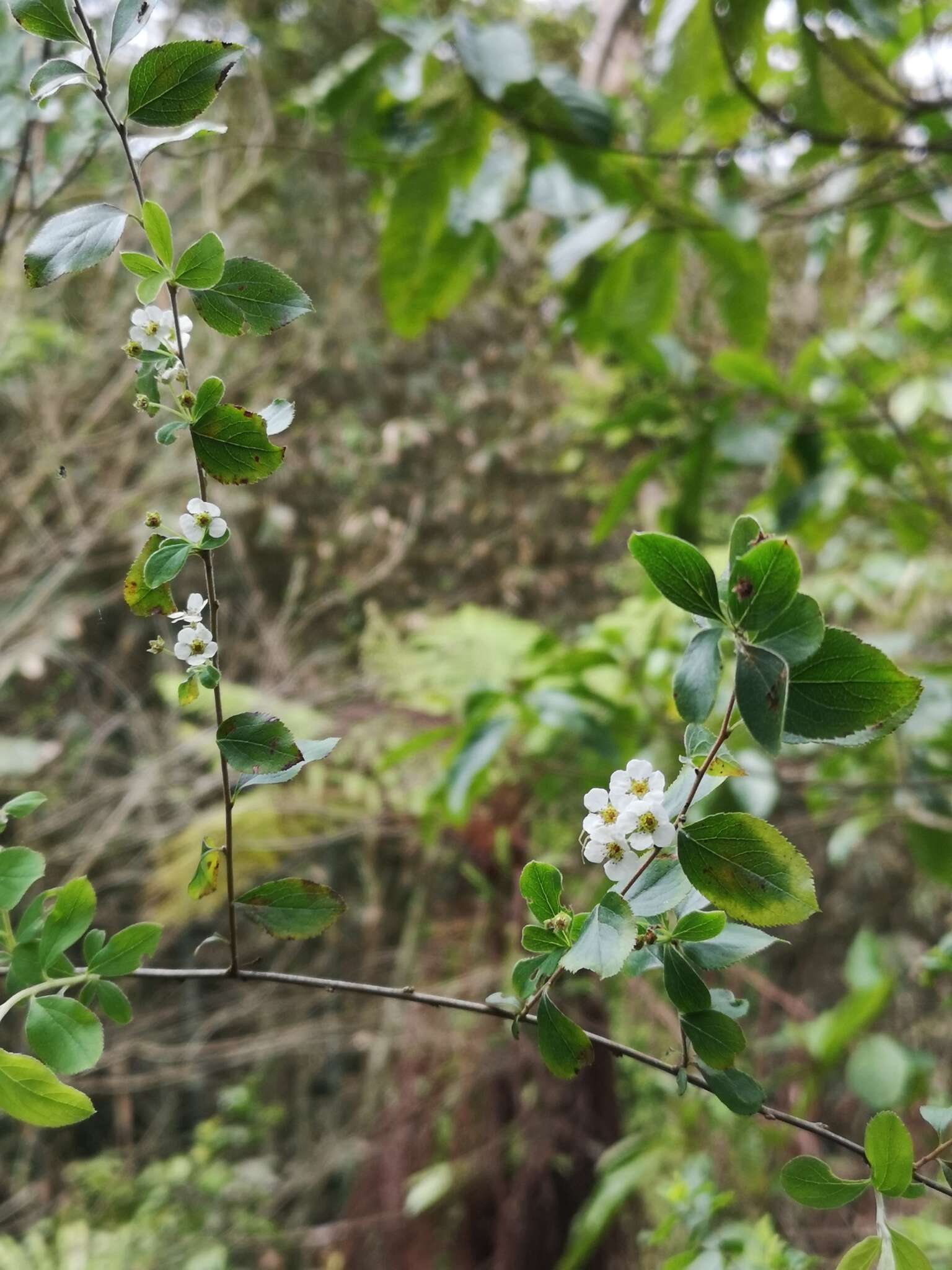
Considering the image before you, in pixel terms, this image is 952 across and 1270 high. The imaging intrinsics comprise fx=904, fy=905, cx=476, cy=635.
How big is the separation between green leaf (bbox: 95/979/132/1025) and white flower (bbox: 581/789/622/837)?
152mm

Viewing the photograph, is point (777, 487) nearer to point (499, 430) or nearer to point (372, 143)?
point (372, 143)

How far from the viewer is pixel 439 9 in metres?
1.24

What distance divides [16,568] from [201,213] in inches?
35.8

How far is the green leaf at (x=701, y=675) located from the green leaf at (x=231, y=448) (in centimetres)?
12

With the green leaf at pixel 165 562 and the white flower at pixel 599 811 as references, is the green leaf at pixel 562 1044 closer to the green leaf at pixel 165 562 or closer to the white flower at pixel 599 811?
the white flower at pixel 599 811

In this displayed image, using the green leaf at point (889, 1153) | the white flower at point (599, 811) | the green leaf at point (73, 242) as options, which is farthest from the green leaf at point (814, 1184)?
the green leaf at point (73, 242)

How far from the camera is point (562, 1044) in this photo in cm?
24

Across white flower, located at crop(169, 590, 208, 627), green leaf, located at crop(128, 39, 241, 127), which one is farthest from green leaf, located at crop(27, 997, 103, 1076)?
green leaf, located at crop(128, 39, 241, 127)

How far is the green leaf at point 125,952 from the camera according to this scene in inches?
10.8

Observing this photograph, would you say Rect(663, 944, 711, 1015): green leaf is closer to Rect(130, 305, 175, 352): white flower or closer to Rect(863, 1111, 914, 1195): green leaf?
Rect(863, 1111, 914, 1195): green leaf

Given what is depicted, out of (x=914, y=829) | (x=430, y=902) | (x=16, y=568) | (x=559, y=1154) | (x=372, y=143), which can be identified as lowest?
(x=430, y=902)

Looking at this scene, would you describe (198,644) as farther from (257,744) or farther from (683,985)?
(683,985)

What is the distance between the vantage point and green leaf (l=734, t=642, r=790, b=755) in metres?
0.22

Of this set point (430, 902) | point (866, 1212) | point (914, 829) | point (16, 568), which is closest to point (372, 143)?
point (914, 829)
